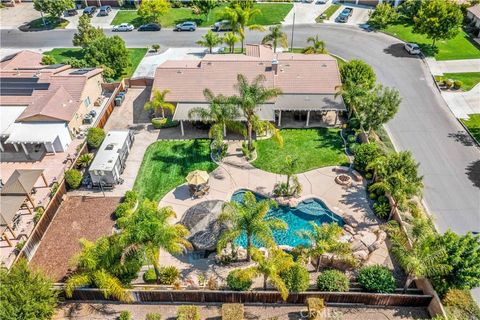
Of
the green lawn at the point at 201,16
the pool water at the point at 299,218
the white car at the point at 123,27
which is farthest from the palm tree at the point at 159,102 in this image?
the green lawn at the point at 201,16

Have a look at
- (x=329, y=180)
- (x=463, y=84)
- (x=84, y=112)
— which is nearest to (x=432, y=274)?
(x=329, y=180)

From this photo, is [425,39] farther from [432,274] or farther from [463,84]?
[432,274]

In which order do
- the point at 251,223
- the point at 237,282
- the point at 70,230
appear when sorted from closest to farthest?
A: the point at 251,223 < the point at 237,282 < the point at 70,230

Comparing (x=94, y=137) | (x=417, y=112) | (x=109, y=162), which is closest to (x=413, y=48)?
(x=417, y=112)

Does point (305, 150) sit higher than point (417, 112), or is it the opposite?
point (417, 112)

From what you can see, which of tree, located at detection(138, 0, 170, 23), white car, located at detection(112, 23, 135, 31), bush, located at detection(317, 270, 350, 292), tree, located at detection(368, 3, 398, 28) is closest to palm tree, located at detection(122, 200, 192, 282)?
bush, located at detection(317, 270, 350, 292)

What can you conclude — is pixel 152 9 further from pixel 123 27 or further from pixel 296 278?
pixel 296 278

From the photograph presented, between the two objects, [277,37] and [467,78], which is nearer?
[467,78]

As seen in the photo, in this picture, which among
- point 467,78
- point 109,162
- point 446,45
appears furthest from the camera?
point 446,45

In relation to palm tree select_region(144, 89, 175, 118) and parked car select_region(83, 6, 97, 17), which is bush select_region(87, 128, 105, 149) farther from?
parked car select_region(83, 6, 97, 17)
